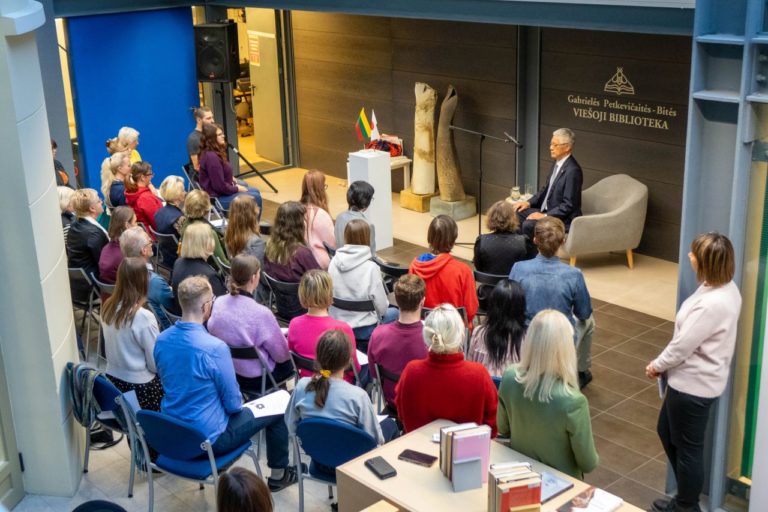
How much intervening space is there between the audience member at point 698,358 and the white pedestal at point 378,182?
516 cm

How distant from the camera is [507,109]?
10.2 metres

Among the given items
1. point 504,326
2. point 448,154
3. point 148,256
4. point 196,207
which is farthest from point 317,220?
point 448,154

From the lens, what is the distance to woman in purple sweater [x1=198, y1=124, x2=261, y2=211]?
9.20m

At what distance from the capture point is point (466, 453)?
3871 mm

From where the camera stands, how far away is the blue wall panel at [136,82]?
11.0 meters

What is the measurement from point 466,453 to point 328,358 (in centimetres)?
88

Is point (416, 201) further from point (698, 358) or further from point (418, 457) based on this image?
point (418, 457)

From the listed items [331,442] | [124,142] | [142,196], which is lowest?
[331,442]

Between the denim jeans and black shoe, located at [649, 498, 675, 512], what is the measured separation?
2127 millimetres

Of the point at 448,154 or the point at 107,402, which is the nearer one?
the point at 107,402

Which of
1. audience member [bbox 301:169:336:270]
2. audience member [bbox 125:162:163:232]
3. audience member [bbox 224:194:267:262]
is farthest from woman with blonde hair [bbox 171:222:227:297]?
→ audience member [bbox 125:162:163:232]

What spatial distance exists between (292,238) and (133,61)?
5848mm

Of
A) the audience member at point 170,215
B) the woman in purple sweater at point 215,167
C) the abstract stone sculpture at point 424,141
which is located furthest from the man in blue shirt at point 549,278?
the abstract stone sculpture at point 424,141

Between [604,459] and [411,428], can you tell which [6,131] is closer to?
[411,428]
